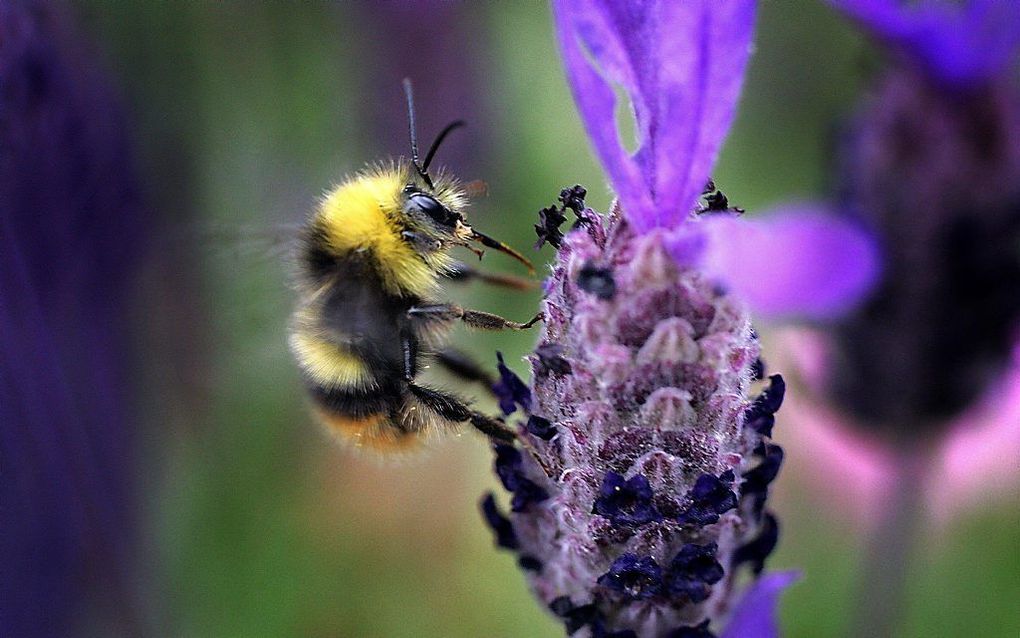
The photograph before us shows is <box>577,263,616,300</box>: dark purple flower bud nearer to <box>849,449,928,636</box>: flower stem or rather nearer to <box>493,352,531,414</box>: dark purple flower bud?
<box>493,352,531,414</box>: dark purple flower bud

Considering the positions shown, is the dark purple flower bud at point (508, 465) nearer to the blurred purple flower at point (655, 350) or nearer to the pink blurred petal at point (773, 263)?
the blurred purple flower at point (655, 350)

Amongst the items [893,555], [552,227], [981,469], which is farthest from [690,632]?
[981,469]

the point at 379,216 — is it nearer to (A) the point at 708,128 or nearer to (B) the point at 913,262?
(A) the point at 708,128

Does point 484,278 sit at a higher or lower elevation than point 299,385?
lower

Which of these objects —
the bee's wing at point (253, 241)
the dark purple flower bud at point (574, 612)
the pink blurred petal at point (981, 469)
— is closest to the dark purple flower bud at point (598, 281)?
the dark purple flower bud at point (574, 612)

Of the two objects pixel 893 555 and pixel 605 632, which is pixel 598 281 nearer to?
pixel 605 632

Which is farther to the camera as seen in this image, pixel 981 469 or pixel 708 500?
pixel 981 469

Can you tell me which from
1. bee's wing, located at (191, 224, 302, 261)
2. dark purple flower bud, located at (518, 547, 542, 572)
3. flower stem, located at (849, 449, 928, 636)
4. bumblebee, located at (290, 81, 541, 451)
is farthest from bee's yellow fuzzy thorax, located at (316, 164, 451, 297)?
flower stem, located at (849, 449, 928, 636)
